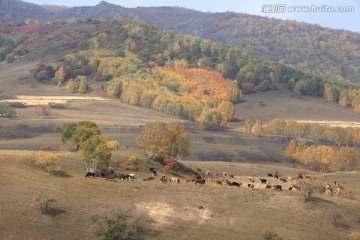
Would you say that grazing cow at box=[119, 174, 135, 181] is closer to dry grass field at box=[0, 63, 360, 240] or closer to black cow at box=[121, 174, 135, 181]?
black cow at box=[121, 174, 135, 181]

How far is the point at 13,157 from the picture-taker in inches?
3378

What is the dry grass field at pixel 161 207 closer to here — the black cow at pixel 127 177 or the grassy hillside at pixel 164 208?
the grassy hillside at pixel 164 208

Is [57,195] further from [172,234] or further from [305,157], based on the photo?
[305,157]

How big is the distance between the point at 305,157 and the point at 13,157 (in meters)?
106

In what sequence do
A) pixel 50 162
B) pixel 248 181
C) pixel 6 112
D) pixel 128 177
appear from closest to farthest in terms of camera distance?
pixel 50 162, pixel 128 177, pixel 248 181, pixel 6 112

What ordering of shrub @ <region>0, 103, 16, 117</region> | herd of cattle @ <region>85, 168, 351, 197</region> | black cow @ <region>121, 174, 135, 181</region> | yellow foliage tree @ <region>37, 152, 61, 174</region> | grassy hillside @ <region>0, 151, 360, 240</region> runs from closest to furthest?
grassy hillside @ <region>0, 151, 360, 240</region> → yellow foliage tree @ <region>37, 152, 61, 174</region> → black cow @ <region>121, 174, 135, 181</region> → herd of cattle @ <region>85, 168, 351, 197</region> → shrub @ <region>0, 103, 16, 117</region>

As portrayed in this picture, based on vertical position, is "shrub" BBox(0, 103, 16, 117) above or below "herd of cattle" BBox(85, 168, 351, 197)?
below

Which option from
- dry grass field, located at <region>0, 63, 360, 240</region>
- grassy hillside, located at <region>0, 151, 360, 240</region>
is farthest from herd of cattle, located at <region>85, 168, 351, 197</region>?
grassy hillside, located at <region>0, 151, 360, 240</region>

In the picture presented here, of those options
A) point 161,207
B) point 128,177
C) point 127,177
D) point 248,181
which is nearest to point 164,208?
point 161,207

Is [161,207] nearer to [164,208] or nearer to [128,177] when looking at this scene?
[164,208]

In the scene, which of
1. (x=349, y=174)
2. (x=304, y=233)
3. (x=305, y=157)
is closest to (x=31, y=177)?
(x=304, y=233)

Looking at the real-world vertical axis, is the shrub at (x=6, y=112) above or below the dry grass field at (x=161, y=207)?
below

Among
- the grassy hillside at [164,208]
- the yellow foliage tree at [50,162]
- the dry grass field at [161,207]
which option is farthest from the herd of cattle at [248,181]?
the yellow foliage tree at [50,162]

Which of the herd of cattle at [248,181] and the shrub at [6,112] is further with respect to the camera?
the shrub at [6,112]
